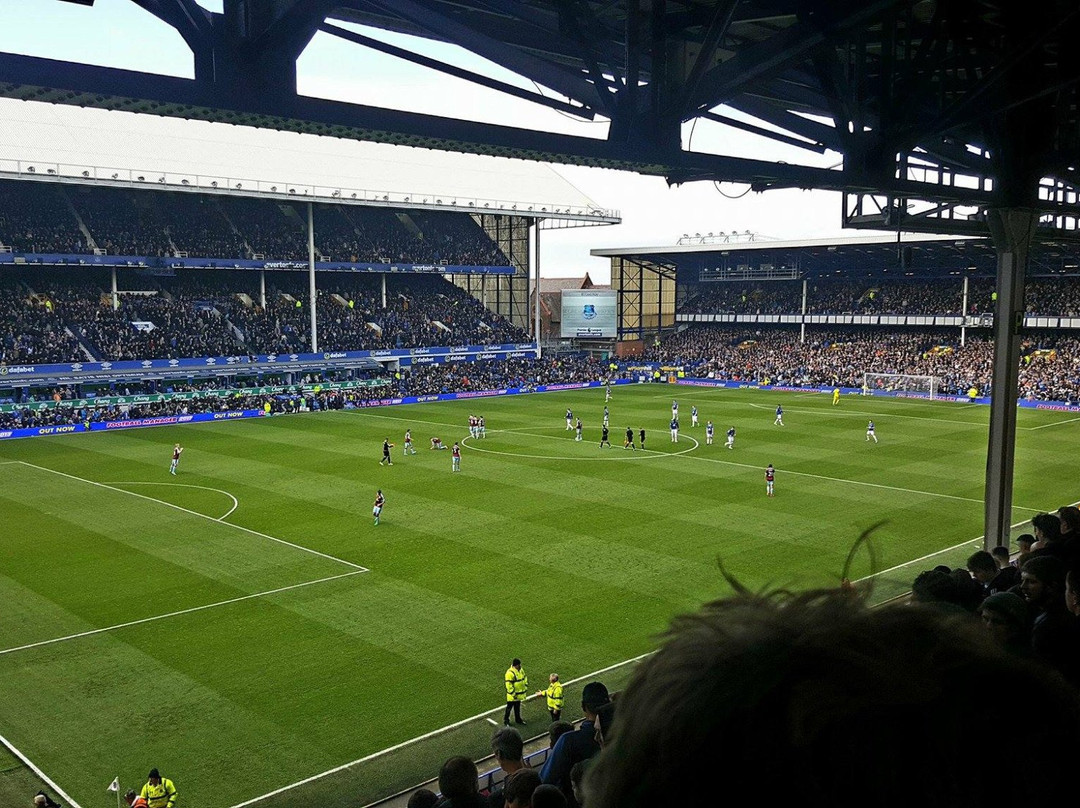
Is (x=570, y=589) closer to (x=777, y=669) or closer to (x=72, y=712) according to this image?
(x=72, y=712)

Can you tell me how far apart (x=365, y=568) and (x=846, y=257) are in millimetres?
70423

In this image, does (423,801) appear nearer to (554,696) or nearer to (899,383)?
(554,696)

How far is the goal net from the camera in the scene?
6669 cm

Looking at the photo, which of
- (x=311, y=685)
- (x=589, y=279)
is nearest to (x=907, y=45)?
(x=311, y=685)

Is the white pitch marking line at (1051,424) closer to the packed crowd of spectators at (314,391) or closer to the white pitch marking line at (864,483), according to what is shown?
the white pitch marking line at (864,483)

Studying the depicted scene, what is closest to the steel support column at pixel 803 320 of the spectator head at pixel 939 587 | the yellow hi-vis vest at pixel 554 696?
the yellow hi-vis vest at pixel 554 696

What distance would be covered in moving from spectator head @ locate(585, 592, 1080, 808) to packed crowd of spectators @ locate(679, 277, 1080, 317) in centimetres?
7719

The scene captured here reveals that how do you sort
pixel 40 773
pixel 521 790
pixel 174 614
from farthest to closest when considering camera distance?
pixel 174 614 < pixel 40 773 < pixel 521 790

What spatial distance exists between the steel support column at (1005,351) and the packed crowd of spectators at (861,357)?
50.8 m

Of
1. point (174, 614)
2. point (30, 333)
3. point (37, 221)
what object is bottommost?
point (174, 614)

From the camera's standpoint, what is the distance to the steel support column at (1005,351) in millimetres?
13734

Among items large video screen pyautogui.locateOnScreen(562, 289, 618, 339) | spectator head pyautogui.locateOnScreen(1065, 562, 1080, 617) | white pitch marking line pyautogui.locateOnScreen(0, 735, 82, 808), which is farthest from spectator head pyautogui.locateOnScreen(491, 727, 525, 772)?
large video screen pyautogui.locateOnScreen(562, 289, 618, 339)

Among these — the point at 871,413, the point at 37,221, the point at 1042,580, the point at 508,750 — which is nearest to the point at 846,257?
the point at 871,413

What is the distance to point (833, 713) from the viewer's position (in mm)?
1077
